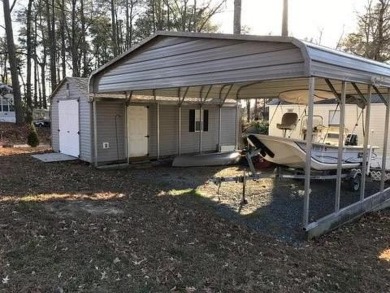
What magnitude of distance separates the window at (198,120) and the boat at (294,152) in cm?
473

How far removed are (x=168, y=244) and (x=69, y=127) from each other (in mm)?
8133

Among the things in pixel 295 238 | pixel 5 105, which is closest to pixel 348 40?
pixel 295 238

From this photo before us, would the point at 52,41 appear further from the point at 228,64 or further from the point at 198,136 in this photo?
the point at 228,64

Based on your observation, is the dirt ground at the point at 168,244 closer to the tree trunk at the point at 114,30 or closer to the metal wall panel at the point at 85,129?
the metal wall panel at the point at 85,129

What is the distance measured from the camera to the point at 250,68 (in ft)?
18.1

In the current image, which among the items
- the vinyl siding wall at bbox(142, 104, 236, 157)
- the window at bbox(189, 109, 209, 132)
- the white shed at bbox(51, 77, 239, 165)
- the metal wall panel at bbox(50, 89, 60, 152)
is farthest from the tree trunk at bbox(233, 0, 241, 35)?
the metal wall panel at bbox(50, 89, 60, 152)

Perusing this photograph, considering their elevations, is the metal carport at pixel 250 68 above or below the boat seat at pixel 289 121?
above

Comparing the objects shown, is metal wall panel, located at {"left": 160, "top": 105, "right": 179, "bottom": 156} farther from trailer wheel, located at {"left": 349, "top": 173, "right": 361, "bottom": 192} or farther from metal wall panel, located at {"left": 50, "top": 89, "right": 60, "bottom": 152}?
trailer wheel, located at {"left": 349, "top": 173, "right": 361, "bottom": 192}

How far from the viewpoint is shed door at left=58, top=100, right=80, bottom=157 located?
11.1 m

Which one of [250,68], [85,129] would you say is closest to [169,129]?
[85,129]

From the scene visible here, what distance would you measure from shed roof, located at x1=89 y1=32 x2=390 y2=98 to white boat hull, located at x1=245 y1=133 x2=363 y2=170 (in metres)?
1.46

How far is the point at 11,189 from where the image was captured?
6.93m

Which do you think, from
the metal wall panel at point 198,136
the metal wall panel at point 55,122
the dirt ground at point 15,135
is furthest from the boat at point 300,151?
the dirt ground at point 15,135

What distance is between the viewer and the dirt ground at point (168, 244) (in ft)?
12.0
